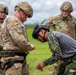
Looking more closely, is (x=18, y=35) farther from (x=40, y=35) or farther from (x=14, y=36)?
(x=40, y=35)

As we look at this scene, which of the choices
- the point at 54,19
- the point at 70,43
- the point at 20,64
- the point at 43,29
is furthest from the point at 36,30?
the point at 54,19

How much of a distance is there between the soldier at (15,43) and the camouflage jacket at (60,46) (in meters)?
1.06

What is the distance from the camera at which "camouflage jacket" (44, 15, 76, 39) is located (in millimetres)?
11102

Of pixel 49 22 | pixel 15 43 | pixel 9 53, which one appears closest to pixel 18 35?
pixel 15 43

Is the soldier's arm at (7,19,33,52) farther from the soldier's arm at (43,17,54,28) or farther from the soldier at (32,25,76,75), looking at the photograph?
the soldier's arm at (43,17,54,28)

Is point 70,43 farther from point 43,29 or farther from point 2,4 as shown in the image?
point 2,4

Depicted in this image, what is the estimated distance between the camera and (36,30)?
23.5 ft

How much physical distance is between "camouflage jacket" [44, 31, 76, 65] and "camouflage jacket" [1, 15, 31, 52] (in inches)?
40.2

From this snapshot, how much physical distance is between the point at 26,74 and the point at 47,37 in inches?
67.2

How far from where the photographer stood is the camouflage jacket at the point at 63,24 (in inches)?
437

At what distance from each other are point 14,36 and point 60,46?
1221 millimetres

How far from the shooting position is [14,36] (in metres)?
7.93

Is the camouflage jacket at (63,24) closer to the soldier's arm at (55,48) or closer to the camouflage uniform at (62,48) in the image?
the camouflage uniform at (62,48)

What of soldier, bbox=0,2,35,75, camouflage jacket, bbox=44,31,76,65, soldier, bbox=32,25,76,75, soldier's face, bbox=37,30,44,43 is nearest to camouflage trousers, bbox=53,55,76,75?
soldier, bbox=32,25,76,75
